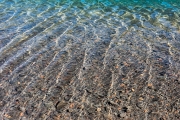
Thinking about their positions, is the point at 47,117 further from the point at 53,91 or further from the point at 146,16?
the point at 146,16

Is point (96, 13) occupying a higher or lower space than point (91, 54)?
lower

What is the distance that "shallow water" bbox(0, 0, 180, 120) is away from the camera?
164 inches

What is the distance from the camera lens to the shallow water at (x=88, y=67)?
13.6 ft

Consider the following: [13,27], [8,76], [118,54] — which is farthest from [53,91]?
[13,27]

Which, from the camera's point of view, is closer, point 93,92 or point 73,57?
point 93,92

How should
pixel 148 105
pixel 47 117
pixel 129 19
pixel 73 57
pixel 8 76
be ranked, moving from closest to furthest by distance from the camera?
1. pixel 47 117
2. pixel 148 105
3. pixel 8 76
4. pixel 73 57
5. pixel 129 19

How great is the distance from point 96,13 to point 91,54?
5.67 m

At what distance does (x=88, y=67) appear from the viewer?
18.5ft

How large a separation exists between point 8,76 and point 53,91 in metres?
1.32

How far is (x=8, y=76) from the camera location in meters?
5.16

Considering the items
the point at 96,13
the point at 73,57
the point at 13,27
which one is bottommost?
the point at 96,13

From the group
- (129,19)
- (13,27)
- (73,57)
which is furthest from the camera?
(129,19)

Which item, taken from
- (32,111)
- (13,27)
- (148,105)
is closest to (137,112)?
(148,105)

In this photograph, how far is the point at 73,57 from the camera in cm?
614
